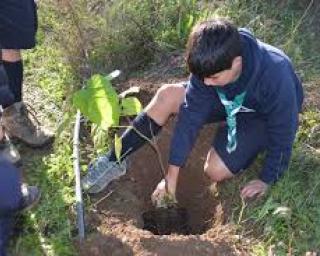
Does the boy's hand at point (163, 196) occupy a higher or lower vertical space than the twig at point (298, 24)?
lower

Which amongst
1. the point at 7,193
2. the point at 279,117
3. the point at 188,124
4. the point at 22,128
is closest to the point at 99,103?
the point at 188,124

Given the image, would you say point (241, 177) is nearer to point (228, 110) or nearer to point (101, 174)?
point (228, 110)

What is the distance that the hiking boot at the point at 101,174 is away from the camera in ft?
10.7

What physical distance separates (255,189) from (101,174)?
78 centimetres

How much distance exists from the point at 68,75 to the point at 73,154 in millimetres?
883

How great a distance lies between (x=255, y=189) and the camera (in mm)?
3125

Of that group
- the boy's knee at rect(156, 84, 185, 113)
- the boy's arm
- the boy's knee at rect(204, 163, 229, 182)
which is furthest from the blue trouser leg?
the boy's knee at rect(204, 163, 229, 182)

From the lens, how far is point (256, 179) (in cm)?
321

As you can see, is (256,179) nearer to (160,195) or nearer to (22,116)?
(160,195)

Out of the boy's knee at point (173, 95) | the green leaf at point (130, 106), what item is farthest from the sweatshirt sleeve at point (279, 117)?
the green leaf at point (130, 106)

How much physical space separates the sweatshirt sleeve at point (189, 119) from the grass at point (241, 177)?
38 cm

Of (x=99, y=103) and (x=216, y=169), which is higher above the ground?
(x=99, y=103)

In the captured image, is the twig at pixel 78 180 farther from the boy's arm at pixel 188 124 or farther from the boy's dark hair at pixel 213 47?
the boy's dark hair at pixel 213 47

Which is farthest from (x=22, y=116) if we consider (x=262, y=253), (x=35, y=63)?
(x=262, y=253)
